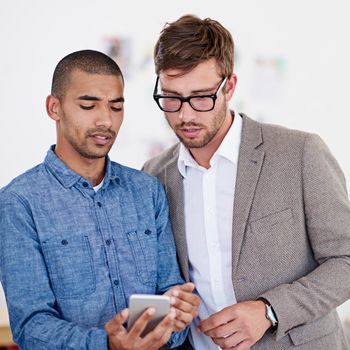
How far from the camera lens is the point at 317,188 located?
5.56 feet

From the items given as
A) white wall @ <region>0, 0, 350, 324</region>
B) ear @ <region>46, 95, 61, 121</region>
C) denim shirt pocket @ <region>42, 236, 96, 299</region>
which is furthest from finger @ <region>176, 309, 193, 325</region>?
white wall @ <region>0, 0, 350, 324</region>

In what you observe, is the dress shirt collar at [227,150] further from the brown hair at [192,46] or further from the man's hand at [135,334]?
the man's hand at [135,334]

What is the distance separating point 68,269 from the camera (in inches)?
61.1

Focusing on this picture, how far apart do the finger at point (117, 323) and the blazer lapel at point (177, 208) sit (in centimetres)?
43

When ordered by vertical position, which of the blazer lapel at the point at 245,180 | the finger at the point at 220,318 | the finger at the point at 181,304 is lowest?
the finger at the point at 220,318

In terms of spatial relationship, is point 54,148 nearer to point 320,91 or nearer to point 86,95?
point 86,95

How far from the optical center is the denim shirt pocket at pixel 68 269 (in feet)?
5.08

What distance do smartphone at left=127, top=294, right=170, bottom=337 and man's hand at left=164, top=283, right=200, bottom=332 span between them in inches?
4.3

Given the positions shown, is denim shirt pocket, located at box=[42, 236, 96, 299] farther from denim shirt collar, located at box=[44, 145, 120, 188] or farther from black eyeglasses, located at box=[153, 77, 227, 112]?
black eyeglasses, located at box=[153, 77, 227, 112]

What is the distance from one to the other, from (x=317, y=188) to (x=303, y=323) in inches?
15.3

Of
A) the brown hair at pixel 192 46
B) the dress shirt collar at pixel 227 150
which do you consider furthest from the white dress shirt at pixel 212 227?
the brown hair at pixel 192 46

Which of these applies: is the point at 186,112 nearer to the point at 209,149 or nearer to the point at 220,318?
the point at 209,149

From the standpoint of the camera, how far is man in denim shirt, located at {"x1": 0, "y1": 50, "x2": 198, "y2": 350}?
148 cm

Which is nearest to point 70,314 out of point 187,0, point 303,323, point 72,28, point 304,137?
point 303,323
